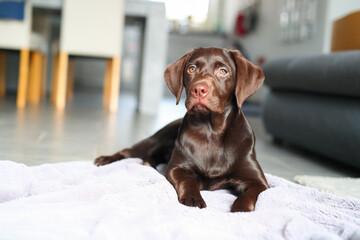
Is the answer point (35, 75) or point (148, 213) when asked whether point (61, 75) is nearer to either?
point (35, 75)

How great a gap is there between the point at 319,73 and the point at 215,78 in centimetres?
138

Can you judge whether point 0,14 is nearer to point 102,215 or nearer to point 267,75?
point 267,75

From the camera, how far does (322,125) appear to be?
2.73 metres

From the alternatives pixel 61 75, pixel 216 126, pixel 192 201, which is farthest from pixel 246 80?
pixel 61 75

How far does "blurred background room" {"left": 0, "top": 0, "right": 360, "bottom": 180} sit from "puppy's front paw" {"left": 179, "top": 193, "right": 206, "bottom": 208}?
3.36 feet

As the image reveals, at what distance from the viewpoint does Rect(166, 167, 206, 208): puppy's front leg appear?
148 centimetres

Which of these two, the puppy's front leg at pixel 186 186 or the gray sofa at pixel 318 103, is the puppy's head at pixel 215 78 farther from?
the gray sofa at pixel 318 103

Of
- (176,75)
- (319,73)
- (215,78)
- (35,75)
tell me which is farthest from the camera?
(35,75)

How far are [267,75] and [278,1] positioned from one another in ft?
15.8

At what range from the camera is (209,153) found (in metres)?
1.75

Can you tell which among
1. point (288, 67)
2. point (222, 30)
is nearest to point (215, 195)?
point (288, 67)

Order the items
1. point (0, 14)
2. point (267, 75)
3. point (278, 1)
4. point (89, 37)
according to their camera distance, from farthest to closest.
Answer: point (278, 1) < point (89, 37) < point (0, 14) < point (267, 75)

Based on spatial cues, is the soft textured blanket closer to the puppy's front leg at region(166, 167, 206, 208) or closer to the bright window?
the puppy's front leg at region(166, 167, 206, 208)

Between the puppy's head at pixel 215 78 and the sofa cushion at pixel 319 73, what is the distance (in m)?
0.96
